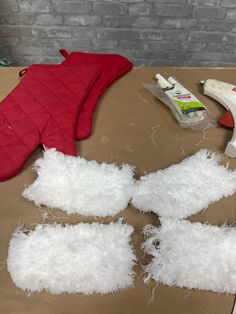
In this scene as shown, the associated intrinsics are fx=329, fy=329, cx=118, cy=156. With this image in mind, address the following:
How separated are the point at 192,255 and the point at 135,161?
259 mm

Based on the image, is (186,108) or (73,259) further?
(186,108)

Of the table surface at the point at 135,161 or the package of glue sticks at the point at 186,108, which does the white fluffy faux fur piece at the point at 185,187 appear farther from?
the package of glue sticks at the point at 186,108

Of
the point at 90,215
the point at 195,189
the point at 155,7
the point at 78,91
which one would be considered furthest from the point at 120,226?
the point at 155,7

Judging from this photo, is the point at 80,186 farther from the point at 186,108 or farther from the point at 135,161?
the point at 186,108

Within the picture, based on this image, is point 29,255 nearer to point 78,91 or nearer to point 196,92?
point 78,91

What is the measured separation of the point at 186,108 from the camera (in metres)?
0.81

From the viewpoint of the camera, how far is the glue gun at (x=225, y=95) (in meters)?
0.80

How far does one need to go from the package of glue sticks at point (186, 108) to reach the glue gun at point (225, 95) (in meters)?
0.04

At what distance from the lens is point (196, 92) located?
3.01ft

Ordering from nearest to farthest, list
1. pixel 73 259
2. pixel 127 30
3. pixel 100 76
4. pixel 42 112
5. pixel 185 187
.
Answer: pixel 73 259
pixel 185 187
pixel 42 112
pixel 100 76
pixel 127 30

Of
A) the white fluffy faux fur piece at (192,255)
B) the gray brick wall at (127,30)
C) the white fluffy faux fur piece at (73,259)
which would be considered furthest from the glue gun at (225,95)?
the gray brick wall at (127,30)

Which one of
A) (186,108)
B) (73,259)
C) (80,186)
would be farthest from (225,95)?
(73,259)

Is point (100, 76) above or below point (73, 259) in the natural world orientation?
above

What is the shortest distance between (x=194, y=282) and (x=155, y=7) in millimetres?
1145
